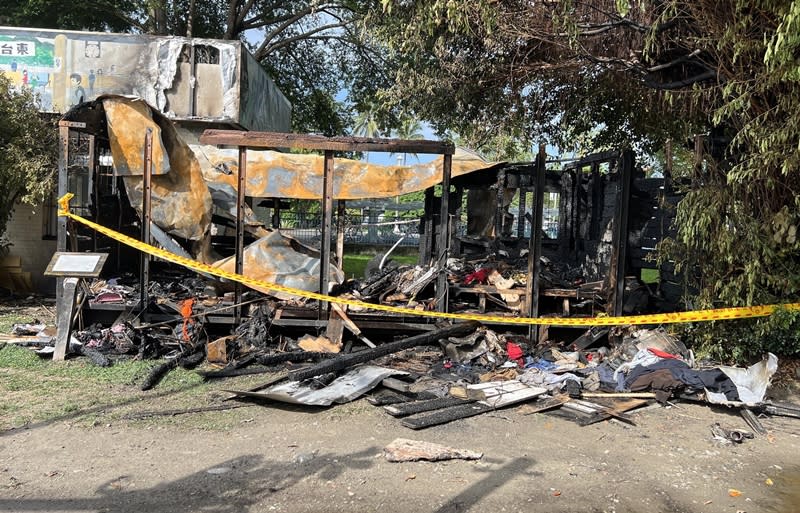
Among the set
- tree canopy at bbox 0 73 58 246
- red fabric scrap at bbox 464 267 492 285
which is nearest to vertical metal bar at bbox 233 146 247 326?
red fabric scrap at bbox 464 267 492 285

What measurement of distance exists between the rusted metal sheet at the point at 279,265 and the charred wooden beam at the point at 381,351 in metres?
→ 1.65

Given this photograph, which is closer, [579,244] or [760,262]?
[760,262]

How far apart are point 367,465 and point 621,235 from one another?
5.34m

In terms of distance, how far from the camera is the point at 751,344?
23.8 feet

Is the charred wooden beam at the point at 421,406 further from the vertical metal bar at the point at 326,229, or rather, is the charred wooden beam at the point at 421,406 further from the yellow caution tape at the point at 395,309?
the vertical metal bar at the point at 326,229

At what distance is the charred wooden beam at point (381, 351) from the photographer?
262 inches

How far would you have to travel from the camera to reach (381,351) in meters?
7.44

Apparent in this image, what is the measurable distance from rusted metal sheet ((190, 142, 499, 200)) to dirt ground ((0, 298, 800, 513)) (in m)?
5.21

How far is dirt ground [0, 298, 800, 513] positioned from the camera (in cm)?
422

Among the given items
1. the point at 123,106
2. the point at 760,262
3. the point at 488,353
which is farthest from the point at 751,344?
the point at 123,106

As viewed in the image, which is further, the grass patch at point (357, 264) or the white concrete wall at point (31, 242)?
the grass patch at point (357, 264)

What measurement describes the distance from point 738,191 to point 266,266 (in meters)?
6.06

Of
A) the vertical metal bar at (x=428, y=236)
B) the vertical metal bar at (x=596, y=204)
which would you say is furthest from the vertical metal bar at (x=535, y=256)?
the vertical metal bar at (x=428, y=236)

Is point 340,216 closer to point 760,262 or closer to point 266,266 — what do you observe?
point 266,266
